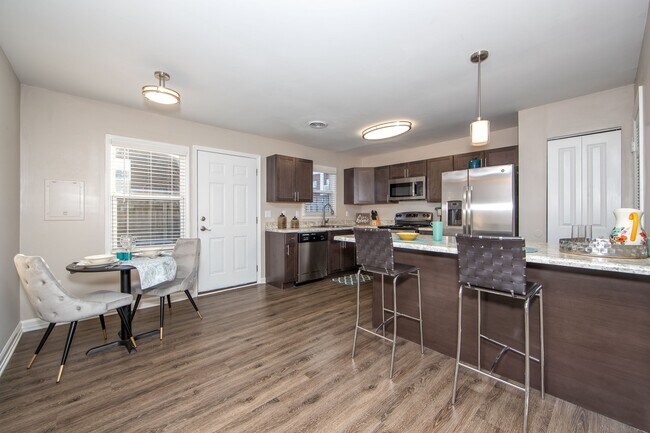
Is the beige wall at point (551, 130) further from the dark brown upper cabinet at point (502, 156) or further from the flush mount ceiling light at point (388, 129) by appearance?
the flush mount ceiling light at point (388, 129)

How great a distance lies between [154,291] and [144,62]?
6.94 feet

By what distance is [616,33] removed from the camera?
205 cm

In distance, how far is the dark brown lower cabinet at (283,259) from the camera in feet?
14.4

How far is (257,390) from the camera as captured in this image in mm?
1893

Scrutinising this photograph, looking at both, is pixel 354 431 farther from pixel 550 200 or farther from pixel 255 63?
pixel 550 200

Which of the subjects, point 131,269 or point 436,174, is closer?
point 131,269

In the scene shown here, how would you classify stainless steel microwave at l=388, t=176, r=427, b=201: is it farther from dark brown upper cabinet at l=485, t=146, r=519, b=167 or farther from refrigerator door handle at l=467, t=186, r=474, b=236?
refrigerator door handle at l=467, t=186, r=474, b=236

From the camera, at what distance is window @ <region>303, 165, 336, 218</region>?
563 centimetres

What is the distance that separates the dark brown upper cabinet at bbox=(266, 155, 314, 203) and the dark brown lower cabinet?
0.69m

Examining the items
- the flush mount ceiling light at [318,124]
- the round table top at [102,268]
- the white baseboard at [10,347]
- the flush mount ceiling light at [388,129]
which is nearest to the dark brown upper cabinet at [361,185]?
the flush mount ceiling light at [318,124]

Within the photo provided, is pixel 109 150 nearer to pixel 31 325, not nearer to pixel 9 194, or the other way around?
pixel 9 194

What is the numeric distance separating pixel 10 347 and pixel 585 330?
4.35 metres

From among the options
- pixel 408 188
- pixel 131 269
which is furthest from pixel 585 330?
pixel 408 188

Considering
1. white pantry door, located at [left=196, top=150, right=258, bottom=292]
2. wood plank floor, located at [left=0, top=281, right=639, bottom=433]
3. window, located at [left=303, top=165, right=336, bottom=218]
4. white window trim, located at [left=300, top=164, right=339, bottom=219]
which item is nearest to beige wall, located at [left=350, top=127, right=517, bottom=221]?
white window trim, located at [left=300, top=164, right=339, bottom=219]
